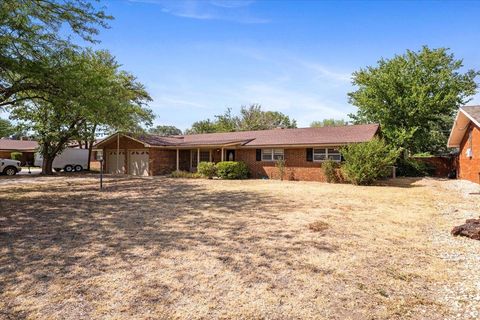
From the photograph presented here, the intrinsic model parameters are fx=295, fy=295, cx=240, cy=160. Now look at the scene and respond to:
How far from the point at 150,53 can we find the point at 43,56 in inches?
161

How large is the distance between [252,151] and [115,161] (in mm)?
12419

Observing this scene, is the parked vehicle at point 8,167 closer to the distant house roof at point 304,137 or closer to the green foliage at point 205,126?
the distant house roof at point 304,137

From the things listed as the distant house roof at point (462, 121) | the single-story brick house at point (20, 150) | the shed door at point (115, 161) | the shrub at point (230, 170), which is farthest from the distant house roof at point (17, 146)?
the distant house roof at point (462, 121)

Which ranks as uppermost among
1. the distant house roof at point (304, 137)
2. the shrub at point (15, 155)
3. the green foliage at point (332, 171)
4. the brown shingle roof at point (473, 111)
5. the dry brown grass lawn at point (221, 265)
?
the brown shingle roof at point (473, 111)

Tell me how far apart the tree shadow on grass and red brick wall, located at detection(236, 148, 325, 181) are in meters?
8.85

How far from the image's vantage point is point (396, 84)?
77.1 ft

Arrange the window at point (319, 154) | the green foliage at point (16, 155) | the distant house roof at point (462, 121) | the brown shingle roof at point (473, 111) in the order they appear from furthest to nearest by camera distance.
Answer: the green foliage at point (16, 155) → the window at point (319, 154) → the distant house roof at point (462, 121) → the brown shingle roof at point (473, 111)

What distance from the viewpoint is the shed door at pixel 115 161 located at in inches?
984

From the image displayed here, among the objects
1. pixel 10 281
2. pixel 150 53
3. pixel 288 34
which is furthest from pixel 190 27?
pixel 10 281

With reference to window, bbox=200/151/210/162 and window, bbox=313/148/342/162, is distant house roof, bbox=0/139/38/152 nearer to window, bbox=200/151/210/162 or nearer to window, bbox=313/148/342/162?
window, bbox=200/151/210/162

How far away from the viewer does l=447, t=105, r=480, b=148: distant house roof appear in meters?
13.8

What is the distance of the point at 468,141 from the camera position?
17.0m

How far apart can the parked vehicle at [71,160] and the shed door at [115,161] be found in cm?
539

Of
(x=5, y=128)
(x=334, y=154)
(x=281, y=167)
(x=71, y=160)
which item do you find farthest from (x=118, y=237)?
(x=71, y=160)
